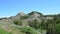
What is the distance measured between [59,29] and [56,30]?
1146mm

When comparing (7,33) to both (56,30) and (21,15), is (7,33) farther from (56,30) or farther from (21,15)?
(21,15)

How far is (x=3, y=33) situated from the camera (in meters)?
22.0

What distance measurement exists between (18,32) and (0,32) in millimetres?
4760

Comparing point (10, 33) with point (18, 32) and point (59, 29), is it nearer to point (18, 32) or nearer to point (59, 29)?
point (18, 32)

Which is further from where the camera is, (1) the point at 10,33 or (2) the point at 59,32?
(2) the point at 59,32

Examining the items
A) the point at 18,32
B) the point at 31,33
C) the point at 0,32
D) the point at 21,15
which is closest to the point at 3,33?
the point at 0,32

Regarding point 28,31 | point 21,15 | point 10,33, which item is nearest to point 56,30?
point 28,31

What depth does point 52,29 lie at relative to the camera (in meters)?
43.0

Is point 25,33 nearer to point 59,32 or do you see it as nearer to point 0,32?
point 0,32

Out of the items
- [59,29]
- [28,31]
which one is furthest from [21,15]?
[28,31]

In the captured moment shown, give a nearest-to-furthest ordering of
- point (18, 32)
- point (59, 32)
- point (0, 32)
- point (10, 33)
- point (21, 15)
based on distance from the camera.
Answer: point (0, 32), point (10, 33), point (18, 32), point (59, 32), point (21, 15)

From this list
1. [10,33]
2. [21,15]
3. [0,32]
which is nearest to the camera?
[0,32]

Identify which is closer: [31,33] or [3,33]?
[3,33]

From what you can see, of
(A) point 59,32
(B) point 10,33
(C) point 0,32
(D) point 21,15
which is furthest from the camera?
(D) point 21,15
